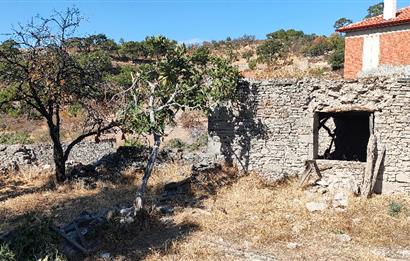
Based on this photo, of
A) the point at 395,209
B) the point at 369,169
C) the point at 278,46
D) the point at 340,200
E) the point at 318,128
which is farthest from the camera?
the point at 278,46

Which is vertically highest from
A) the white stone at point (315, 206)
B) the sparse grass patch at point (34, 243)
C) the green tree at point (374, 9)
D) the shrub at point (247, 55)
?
the green tree at point (374, 9)

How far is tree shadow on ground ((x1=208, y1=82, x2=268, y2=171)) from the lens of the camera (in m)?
12.6

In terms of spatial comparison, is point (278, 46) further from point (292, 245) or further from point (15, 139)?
point (292, 245)

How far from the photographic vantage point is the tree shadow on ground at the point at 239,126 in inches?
495

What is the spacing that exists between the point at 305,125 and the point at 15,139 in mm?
18298

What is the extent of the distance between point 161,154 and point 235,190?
4.13m

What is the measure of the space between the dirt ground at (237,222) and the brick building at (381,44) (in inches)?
379

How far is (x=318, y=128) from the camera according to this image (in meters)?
12.6

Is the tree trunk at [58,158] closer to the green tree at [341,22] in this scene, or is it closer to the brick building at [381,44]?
the brick building at [381,44]

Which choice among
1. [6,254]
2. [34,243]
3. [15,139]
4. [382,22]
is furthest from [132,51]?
[6,254]

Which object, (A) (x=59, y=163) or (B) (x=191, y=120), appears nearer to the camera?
(A) (x=59, y=163)

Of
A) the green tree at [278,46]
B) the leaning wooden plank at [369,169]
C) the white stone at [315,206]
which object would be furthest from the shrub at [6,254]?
the green tree at [278,46]

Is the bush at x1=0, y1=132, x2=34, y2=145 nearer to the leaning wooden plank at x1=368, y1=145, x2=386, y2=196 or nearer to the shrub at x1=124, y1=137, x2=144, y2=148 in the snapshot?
the shrub at x1=124, y1=137, x2=144, y2=148

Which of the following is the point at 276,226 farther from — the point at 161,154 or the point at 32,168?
the point at 32,168
